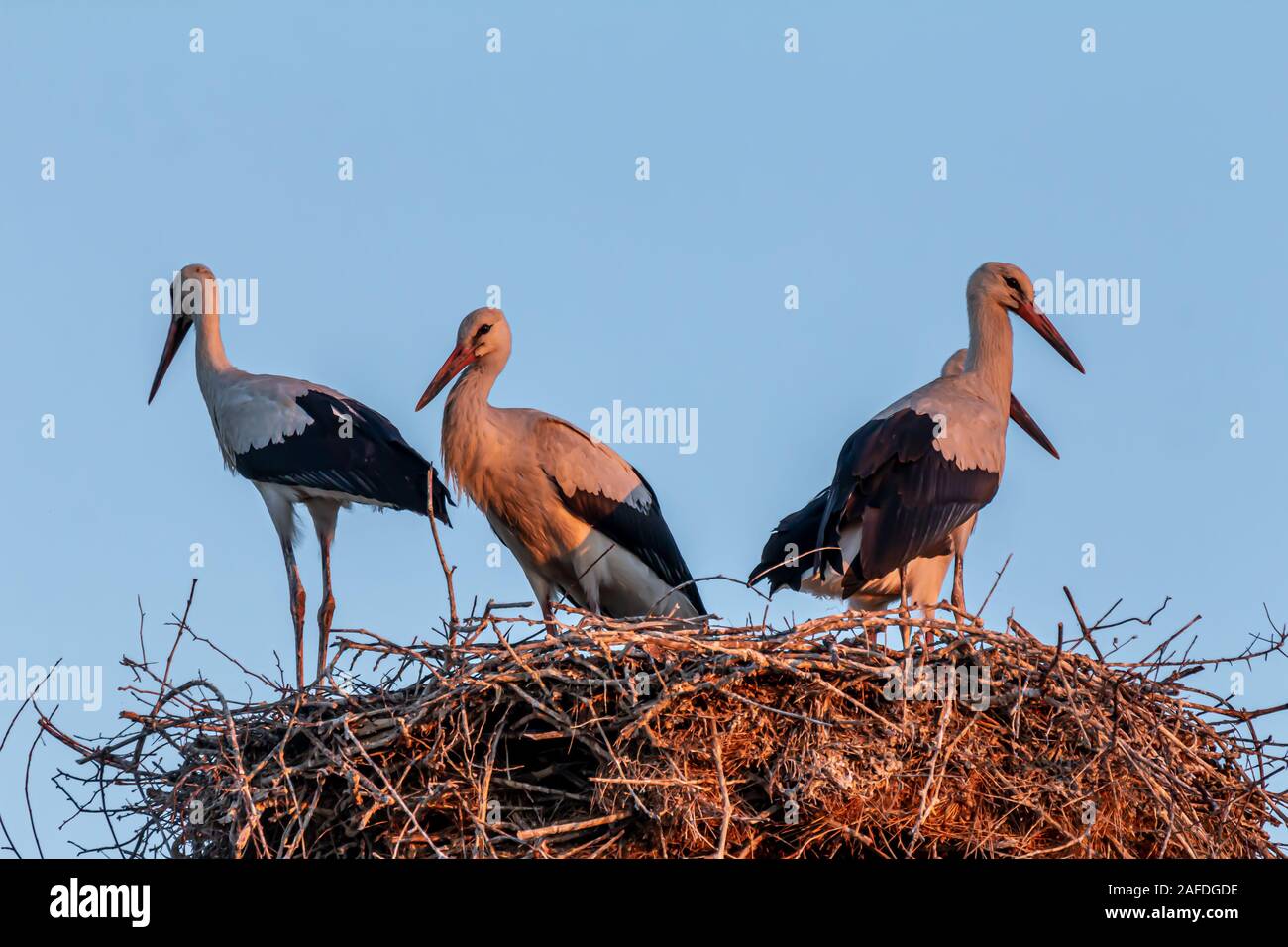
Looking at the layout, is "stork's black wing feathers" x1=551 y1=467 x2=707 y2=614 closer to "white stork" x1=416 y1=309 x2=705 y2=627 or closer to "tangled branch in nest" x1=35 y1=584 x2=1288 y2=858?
"white stork" x1=416 y1=309 x2=705 y2=627

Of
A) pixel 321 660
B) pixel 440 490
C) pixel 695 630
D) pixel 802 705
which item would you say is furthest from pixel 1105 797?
pixel 321 660

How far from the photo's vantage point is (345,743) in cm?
501

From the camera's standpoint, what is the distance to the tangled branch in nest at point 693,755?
192 inches

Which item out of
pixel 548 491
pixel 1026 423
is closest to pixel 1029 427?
pixel 1026 423

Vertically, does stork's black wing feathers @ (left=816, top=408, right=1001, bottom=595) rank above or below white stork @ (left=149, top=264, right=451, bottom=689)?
below

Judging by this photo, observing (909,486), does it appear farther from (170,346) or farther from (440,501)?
(170,346)

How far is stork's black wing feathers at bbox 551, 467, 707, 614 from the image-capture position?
286 inches

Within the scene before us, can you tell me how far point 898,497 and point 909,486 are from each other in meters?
0.06

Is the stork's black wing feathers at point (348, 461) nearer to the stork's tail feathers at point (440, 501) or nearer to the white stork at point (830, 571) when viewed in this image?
the stork's tail feathers at point (440, 501)

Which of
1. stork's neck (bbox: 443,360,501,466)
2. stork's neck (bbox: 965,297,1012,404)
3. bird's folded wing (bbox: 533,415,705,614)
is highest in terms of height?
stork's neck (bbox: 965,297,1012,404)

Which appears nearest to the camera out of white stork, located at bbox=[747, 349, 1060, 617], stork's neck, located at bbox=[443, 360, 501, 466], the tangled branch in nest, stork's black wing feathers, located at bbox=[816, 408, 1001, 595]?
the tangled branch in nest

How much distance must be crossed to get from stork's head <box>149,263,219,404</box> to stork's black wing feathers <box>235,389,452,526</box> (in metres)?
0.91

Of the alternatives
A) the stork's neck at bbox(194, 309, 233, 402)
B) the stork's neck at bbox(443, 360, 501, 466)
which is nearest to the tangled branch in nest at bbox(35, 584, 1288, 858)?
the stork's neck at bbox(443, 360, 501, 466)

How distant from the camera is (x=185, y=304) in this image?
8.49 metres
